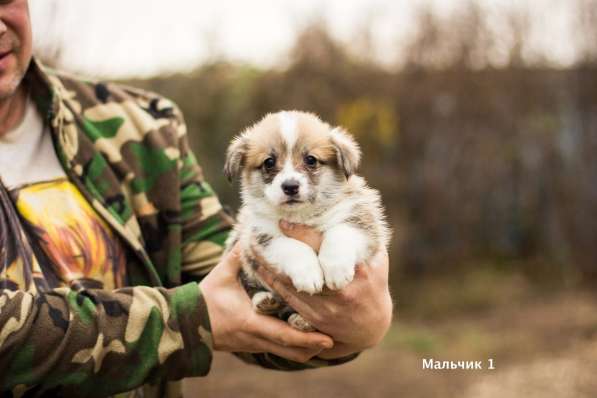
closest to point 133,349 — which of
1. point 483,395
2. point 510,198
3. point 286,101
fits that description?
point 483,395

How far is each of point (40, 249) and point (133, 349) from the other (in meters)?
0.66

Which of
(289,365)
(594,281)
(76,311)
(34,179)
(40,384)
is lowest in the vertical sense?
(594,281)

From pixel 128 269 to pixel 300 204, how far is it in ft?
2.74

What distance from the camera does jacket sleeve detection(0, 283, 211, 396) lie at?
2287 millimetres

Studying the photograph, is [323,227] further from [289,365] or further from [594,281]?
[594,281]

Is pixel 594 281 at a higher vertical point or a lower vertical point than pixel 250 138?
lower

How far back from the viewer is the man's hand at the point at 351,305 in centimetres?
267

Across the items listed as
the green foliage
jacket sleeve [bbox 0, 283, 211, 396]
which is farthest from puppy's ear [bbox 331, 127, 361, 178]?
the green foliage

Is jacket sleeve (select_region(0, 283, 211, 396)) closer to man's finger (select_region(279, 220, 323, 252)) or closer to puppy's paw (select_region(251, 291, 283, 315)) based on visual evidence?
puppy's paw (select_region(251, 291, 283, 315))

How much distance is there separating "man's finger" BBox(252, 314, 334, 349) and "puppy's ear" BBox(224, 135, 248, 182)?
856mm

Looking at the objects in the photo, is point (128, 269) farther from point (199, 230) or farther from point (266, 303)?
point (266, 303)

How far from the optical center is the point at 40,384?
2365 mm

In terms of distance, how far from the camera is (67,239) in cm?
281

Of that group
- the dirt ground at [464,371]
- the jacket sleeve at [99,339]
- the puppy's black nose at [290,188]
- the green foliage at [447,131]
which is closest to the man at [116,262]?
the jacket sleeve at [99,339]
